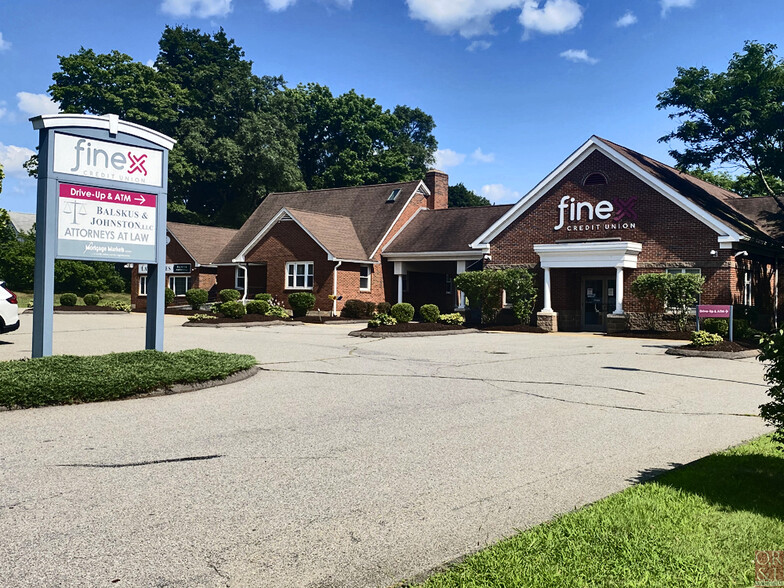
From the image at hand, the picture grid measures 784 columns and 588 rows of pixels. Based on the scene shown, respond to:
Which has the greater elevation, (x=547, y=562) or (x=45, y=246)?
(x=45, y=246)

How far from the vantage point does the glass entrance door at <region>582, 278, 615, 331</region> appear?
2850 centimetres

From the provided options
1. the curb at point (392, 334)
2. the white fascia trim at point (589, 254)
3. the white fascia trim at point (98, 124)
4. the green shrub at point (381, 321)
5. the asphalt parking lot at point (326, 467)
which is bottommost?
the asphalt parking lot at point (326, 467)

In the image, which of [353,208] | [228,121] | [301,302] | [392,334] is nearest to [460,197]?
[228,121]

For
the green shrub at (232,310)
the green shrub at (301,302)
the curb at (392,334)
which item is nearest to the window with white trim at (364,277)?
the green shrub at (301,302)

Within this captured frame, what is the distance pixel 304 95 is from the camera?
66.2 meters

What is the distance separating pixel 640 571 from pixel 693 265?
23870 mm

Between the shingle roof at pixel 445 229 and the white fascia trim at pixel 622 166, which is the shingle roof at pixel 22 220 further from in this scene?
the white fascia trim at pixel 622 166

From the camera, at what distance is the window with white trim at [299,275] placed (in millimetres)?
36156

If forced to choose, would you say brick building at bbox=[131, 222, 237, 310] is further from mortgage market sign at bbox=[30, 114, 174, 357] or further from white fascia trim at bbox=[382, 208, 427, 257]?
Answer: mortgage market sign at bbox=[30, 114, 174, 357]

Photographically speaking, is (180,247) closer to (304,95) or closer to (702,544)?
(304,95)

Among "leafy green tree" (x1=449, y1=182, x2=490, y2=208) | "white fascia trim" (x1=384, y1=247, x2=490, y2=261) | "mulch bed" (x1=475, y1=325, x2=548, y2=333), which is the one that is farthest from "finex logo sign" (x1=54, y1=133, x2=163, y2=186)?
"leafy green tree" (x1=449, y1=182, x2=490, y2=208)

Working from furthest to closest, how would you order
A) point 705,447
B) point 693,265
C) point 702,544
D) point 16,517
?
1. point 693,265
2. point 705,447
3. point 16,517
4. point 702,544

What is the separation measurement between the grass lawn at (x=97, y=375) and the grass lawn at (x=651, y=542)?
725cm

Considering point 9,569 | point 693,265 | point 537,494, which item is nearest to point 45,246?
point 9,569
